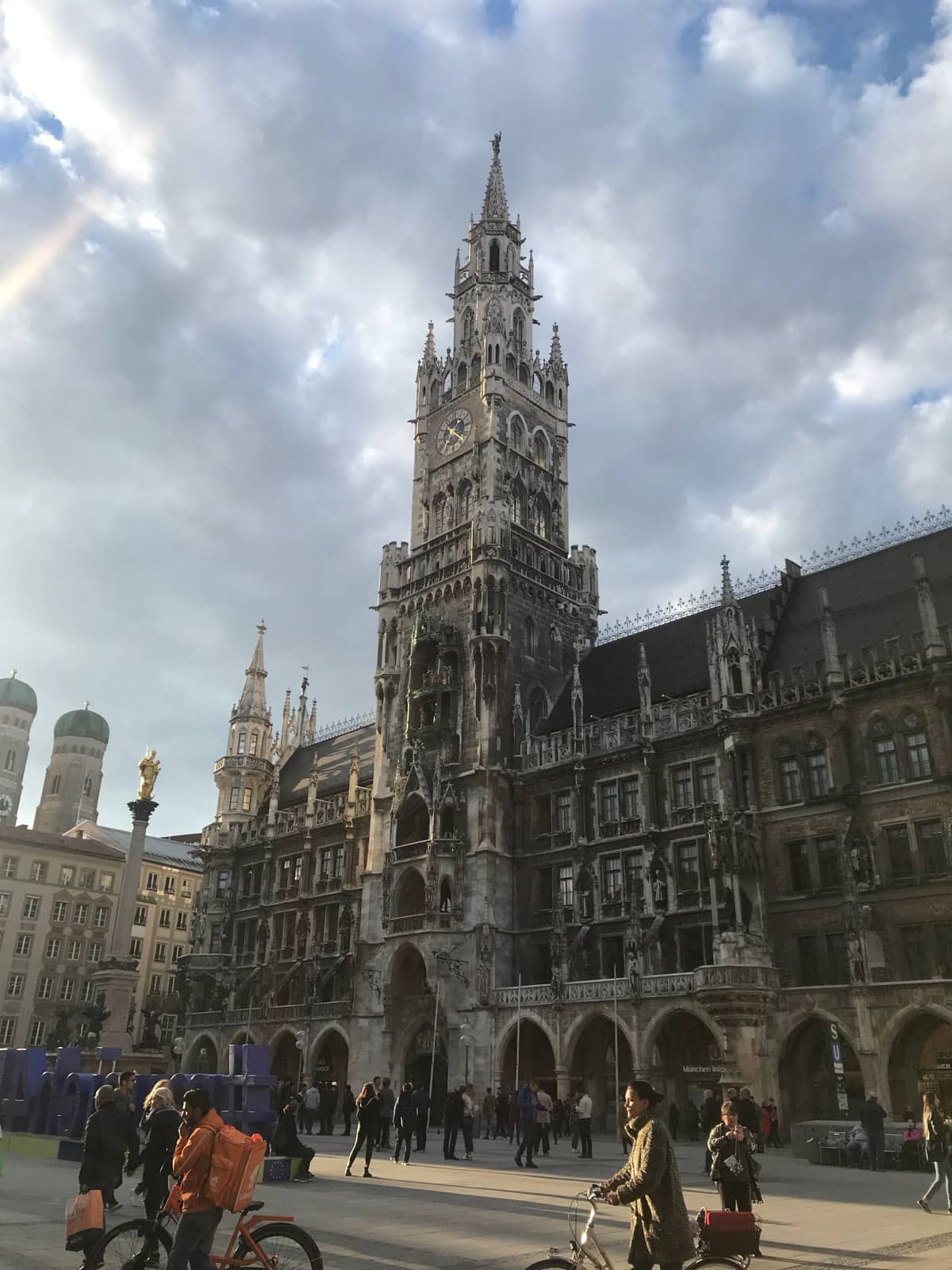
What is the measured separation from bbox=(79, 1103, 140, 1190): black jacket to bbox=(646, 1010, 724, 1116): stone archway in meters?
27.7

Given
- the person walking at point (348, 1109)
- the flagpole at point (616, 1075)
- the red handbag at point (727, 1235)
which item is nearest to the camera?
the red handbag at point (727, 1235)

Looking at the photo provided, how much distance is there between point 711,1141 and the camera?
10.8m

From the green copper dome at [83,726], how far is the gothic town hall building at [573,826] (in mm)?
65275

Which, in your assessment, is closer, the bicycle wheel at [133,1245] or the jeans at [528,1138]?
the bicycle wheel at [133,1245]

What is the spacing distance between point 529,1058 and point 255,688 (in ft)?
122

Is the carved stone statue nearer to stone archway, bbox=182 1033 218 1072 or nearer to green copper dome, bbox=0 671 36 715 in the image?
stone archway, bbox=182 1033 218 1072

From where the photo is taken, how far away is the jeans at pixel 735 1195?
33.7 ft

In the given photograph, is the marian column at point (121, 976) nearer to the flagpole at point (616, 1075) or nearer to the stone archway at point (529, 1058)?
the stone archway at point (529, 1058)

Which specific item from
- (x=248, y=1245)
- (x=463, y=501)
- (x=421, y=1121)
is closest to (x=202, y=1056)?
(x=421, y=1121)

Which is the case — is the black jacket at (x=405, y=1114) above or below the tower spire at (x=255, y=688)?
below

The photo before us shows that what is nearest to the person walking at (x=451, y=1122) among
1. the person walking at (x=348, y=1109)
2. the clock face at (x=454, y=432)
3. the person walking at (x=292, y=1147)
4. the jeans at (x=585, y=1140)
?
the jeans at (x=585, y=1140)

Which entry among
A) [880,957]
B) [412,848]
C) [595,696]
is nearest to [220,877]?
[412,848]

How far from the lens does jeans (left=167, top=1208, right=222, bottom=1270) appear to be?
7222 mm

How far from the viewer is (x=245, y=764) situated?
66.2 m
